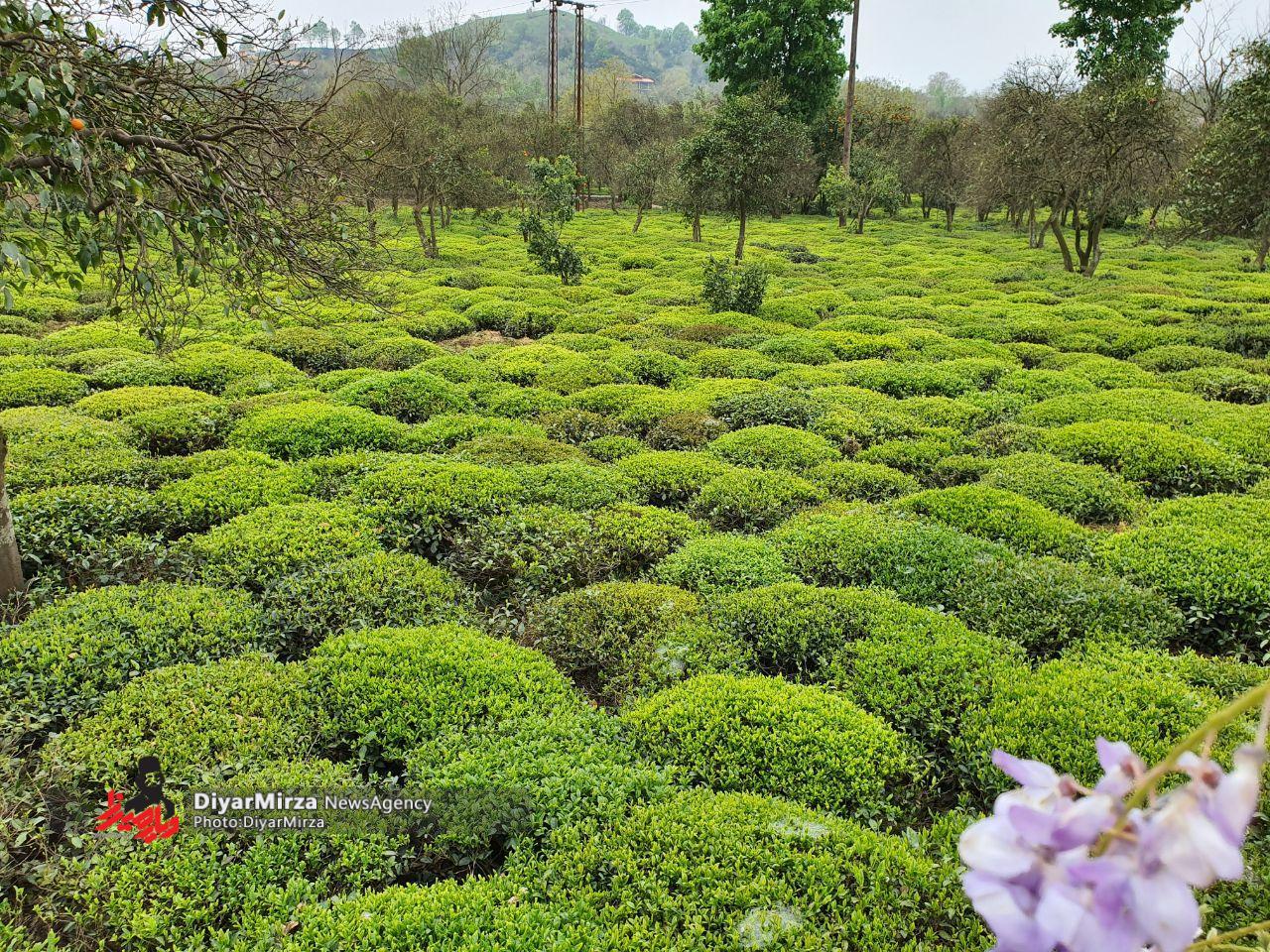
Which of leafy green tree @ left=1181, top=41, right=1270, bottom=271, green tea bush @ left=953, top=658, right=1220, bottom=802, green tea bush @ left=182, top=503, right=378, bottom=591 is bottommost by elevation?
green tea bush @ left=953, top=658, right=1220, bottom=802

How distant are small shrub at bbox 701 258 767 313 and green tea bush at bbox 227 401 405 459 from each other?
999 cm

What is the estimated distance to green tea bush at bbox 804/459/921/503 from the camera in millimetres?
8477

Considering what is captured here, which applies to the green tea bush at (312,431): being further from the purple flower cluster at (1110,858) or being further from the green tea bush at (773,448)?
the purple flower cluster at (1110,858)

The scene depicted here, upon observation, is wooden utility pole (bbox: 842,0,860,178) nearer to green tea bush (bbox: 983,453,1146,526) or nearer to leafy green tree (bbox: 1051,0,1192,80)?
leafy green tree (bbox: 1051,0,1192,80)

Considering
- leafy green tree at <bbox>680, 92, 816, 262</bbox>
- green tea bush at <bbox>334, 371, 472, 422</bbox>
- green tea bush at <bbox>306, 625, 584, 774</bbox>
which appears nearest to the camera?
green tea bush at <bbox>306, 625, 584, 774</bbox>

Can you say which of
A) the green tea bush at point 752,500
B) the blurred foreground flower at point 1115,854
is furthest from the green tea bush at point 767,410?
the blurred foreground flower at point 1115,854

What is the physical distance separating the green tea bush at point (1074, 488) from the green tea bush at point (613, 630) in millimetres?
4203

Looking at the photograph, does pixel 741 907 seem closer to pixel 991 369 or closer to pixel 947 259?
pixel 991 369

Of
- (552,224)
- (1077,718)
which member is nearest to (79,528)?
(1077,718)

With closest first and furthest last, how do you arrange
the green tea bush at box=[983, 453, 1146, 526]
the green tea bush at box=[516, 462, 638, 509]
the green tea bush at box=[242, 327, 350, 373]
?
1. the green tea bush at box=[983, 453, 1146, 526]
2. the green tea bush at box=[516, 462, 638, 509]
3. the green tea bush at box=[242, 327, 350, 373]

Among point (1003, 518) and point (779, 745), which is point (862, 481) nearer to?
point (1003, 518)

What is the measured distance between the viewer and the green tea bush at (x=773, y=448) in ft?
30.1

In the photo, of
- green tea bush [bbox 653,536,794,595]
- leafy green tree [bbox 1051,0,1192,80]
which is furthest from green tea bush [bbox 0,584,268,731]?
leafy green tree [bbox 1051,0,1192,80]

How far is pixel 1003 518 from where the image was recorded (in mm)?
7281
